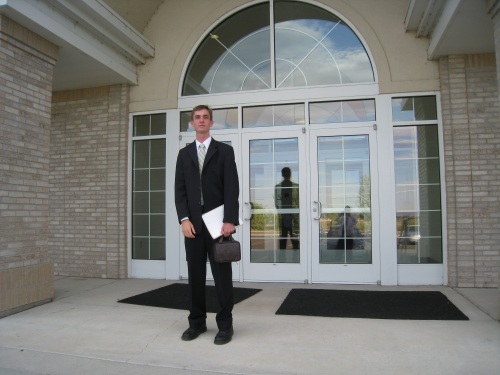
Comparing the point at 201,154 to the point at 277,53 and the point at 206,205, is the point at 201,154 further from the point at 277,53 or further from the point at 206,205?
the point at 277,53

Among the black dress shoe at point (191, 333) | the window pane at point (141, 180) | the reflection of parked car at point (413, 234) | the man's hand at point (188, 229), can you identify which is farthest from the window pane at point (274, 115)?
the black dress shoe at point (191, 333)

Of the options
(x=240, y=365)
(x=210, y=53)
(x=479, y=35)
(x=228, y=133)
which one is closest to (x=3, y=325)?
(x=240, y=365)

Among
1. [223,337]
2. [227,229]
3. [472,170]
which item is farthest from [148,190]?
[472,170]

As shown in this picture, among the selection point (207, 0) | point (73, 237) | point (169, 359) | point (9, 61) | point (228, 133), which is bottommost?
point (169, 359)

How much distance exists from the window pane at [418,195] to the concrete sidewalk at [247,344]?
1.17m

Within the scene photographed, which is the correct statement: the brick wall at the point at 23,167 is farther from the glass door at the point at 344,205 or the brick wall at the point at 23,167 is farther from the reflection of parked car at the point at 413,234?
the reflection of parked car at the point at 413,234

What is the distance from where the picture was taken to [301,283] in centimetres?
582

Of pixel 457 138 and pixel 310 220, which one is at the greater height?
pixel 457 138

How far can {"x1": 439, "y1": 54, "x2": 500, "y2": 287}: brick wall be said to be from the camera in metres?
5.31

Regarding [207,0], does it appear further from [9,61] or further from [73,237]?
[73,237]

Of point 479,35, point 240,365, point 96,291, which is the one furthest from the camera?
point 96,291

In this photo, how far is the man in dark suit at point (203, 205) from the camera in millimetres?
3275

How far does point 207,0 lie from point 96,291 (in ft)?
15.3

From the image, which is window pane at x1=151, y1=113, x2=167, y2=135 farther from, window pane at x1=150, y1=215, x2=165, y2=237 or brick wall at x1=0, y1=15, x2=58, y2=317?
brick wall at x1=0, y1=15, x2=58, y2=317
